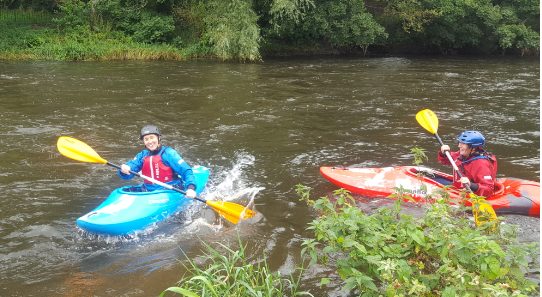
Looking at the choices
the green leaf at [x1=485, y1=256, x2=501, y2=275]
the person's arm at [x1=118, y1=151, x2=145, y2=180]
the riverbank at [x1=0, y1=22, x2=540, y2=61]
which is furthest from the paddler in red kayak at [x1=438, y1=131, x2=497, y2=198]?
the riverbank at [x1=0, y1=22, x2=540, y2=61]

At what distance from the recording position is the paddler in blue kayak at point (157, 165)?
457cm

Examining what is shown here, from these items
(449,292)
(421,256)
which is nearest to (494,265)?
(449,292)

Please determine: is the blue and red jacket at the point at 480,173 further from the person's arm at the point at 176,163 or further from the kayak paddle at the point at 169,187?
the person's arm at the point at 176,163

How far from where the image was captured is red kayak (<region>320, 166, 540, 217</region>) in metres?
4.63

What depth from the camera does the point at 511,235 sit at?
2.49 metres

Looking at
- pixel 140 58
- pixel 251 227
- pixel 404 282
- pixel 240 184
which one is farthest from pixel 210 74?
pixel 404 282

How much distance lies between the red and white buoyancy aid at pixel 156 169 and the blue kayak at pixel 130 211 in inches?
11.7

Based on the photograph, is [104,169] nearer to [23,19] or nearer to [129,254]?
[129,254]

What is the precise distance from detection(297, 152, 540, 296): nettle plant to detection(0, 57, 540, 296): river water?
30.6 inches

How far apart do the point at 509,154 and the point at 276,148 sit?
3303 mm

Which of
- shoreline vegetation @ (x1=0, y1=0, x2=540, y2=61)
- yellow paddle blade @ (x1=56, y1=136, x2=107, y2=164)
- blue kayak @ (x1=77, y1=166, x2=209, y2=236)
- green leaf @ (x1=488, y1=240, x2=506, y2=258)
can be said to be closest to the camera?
green leaf @ (x1=488, y1=240, x2=506, y2=258)

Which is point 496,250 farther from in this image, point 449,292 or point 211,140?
point 211,140

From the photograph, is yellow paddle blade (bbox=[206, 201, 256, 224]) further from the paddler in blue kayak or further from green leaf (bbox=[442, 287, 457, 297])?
green leaf (bbox=[442, 287, 457, 297])

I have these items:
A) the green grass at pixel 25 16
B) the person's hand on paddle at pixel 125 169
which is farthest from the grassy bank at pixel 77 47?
the person's hand on paddle at pixel 125 169
